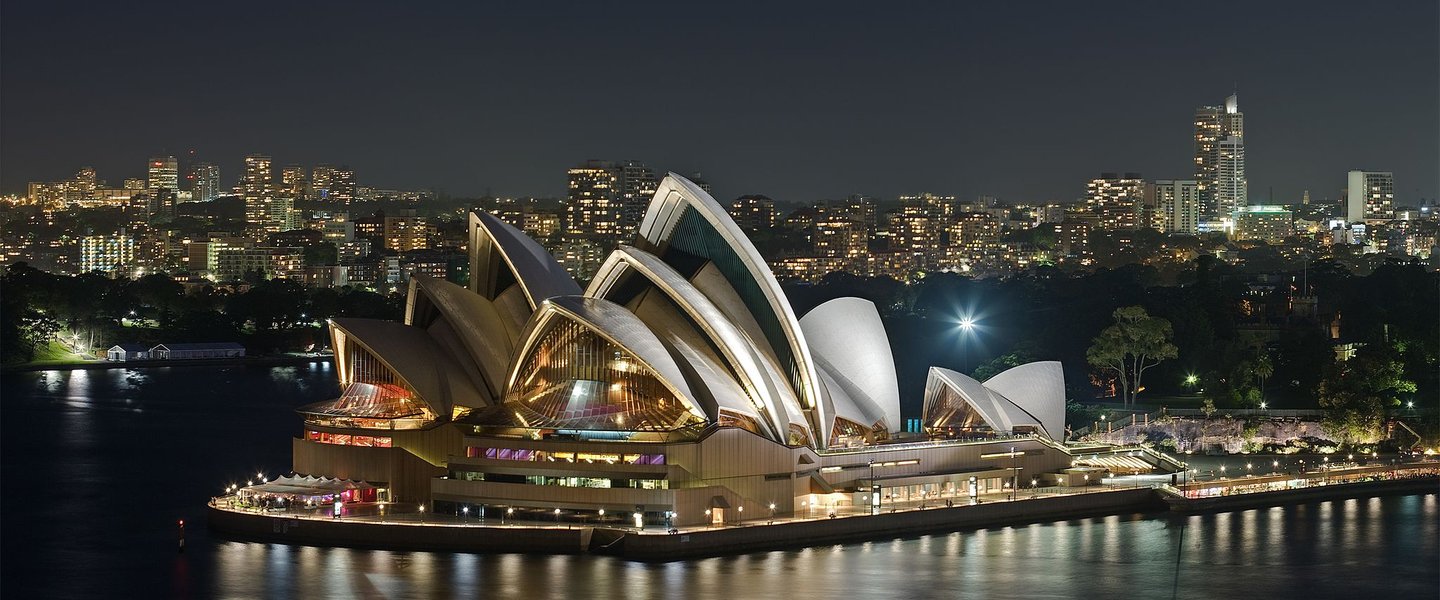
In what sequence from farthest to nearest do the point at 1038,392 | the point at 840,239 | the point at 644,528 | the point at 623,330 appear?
1. the point at 840,239
2. the point at 1038,392
3. the point at 623,330
4. the point at 644,528

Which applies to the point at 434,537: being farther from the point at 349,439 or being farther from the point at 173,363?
the point at 173,363

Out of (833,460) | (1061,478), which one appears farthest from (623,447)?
(1061,478)

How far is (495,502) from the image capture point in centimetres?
4528

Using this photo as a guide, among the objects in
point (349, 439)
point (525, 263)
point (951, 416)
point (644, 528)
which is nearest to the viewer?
point (644, 528)

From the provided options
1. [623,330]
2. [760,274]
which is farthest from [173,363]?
[623,330]

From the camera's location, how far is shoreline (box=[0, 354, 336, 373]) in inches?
4067

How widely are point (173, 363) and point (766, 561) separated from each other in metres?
71.9

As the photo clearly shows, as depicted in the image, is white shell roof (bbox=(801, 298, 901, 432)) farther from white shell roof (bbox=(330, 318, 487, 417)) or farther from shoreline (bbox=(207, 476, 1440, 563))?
white shell roof (bbox=(330, 318, 487, 417))

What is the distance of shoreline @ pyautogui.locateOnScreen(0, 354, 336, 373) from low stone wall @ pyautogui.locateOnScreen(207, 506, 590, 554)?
2389 inches

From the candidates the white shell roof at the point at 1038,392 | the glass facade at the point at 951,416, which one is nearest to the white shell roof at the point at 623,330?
the glass facade at the point at 951,416

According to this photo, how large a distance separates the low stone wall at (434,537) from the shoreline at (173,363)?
60.7m

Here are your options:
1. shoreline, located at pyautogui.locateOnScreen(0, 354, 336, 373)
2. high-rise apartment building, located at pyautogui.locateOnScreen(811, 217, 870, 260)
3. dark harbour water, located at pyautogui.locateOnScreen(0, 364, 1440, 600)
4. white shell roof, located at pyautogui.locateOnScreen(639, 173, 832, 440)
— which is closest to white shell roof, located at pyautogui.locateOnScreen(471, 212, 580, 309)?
white shell roof, located at pyautogui.locateOnScreen(639, 173, 832, 440)

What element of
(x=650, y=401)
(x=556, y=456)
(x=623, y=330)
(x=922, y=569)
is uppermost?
(x=623, y=330)

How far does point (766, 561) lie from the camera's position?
42688 mm
